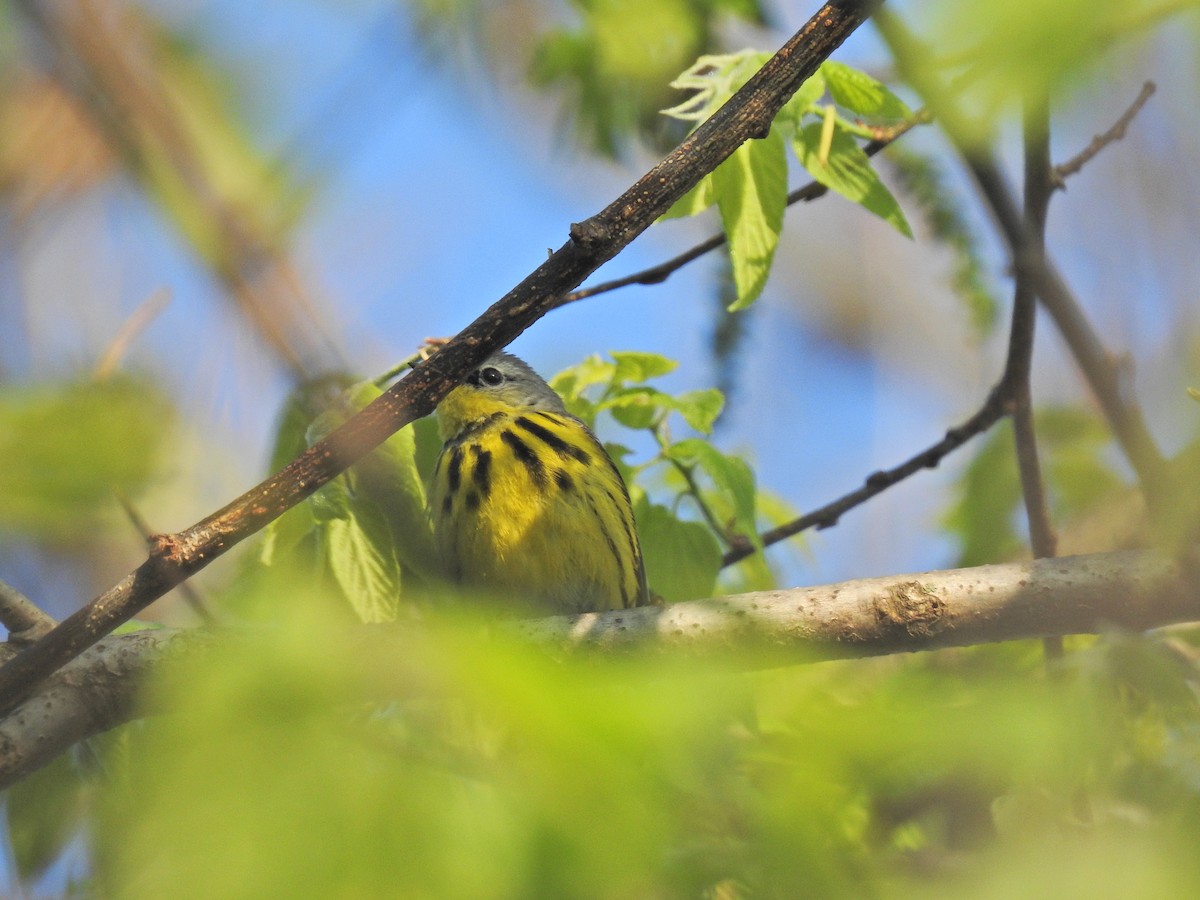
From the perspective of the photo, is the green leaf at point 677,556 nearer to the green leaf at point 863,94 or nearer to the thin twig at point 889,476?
the thin twig at point 889,476

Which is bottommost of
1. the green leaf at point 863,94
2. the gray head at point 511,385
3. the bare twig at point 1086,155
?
the green leaf at point 863,94

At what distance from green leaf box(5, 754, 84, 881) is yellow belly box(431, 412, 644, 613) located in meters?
1.56

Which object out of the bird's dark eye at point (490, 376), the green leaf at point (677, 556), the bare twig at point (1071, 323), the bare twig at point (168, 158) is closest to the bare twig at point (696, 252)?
the bare twig at point (1071, 323)

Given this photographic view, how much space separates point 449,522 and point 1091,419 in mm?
2763

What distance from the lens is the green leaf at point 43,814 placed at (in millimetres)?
2529

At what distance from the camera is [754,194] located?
2807 millimetres

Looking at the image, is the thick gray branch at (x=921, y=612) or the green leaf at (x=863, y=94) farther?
the green leaf at (x=863, y=94)

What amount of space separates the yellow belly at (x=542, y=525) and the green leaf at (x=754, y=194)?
1362 mm

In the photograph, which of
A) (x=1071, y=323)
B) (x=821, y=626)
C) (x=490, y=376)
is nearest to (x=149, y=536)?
(x=821, y=626)

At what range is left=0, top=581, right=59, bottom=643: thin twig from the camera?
2754mm

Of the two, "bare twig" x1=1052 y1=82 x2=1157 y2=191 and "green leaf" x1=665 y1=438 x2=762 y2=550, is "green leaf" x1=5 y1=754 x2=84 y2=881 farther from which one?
"bare twig" x1=1052 y1=82 x2=1157 y2=191

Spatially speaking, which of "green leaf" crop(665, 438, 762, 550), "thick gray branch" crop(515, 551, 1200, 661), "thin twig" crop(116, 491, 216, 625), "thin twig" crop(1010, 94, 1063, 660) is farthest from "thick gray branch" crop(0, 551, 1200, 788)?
"thin twig" crop(1010, 94, 1063, 660)

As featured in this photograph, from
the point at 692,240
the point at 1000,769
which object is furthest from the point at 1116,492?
the point at 692,240

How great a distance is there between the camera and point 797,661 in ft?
8.52
